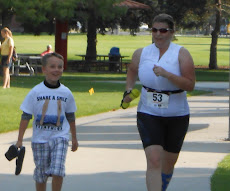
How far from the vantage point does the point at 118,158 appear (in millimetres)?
10289

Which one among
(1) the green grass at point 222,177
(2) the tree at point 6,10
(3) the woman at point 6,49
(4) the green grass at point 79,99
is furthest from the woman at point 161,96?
(2) the tree at point 6,10

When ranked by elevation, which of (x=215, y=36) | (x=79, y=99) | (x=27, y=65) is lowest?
(x=79, y=99)

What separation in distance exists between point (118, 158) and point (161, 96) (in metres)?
3.58

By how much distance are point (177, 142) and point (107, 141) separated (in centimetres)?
521

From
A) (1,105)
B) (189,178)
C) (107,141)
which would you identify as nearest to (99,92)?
(1,105)

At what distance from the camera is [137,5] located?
39.6 m

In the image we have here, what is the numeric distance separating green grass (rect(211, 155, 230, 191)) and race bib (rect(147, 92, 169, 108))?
1670mm

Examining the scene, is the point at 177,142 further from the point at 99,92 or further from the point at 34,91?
the point at 99,92

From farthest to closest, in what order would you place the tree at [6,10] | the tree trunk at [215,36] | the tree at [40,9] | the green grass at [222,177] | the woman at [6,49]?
the tree trunk at [215,36]
the tree at [40,9]
the tree at [6,10]
the woman at [6,49]
the green grass at [222,177]

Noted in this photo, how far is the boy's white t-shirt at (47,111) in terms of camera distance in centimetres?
681

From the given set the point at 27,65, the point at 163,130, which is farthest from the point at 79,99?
the point at 163,130

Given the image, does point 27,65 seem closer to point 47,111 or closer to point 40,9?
point 40,9

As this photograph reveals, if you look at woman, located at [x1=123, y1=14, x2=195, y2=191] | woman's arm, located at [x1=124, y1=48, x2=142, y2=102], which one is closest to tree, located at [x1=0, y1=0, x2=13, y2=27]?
woman's arm, located at [x1=124, y1=48, x2=142, y2=102]

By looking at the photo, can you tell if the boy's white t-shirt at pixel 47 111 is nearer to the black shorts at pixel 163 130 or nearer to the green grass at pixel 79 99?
the black shorts at pixel 163 130
